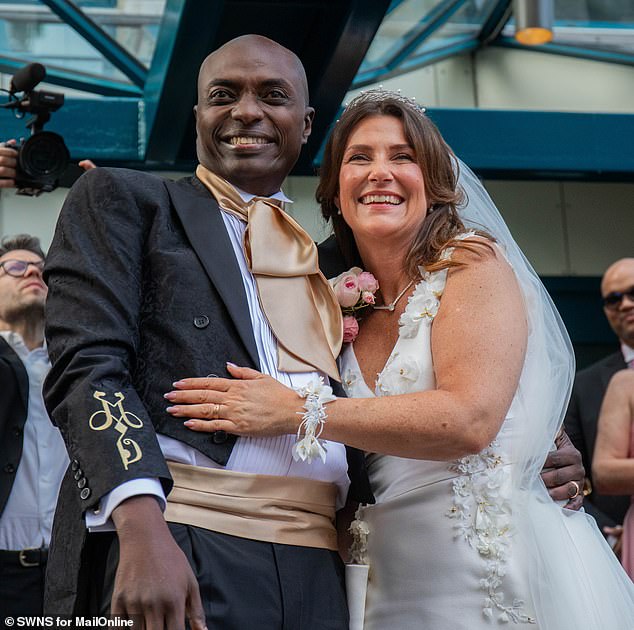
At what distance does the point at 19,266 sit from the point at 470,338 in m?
3.08

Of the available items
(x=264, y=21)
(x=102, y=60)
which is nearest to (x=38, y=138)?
(x=264, y=21)

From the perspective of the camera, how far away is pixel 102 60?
6855 mm

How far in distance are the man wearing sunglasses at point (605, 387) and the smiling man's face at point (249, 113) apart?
2803 millimetres

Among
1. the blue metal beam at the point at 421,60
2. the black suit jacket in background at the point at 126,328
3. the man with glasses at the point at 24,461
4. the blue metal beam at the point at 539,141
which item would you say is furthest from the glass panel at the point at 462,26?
the black suit jacket in background at the point at 126,328

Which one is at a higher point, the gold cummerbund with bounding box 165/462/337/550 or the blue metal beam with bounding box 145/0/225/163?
the blue metal beam with bounding box 145/0/225/163

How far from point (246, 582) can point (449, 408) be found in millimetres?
580

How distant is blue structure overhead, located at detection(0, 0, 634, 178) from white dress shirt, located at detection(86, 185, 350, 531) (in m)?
2.58

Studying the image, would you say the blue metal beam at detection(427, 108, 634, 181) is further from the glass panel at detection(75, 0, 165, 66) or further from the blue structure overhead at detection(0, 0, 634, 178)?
the glass panel at detection(75, 0, 165, 66)

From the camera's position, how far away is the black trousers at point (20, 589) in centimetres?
432

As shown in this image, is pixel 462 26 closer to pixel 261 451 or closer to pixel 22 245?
pixel 22 245

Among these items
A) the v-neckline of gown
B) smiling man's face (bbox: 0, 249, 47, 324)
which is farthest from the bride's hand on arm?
smiling man's face (bbox: 0, 249, 47, 324)

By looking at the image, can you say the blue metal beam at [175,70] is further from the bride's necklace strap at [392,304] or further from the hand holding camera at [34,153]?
the bride's necklace strap at [392,304]

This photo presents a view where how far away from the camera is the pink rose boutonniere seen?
2881 mm

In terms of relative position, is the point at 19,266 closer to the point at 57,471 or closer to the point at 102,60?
the point at 57,471
